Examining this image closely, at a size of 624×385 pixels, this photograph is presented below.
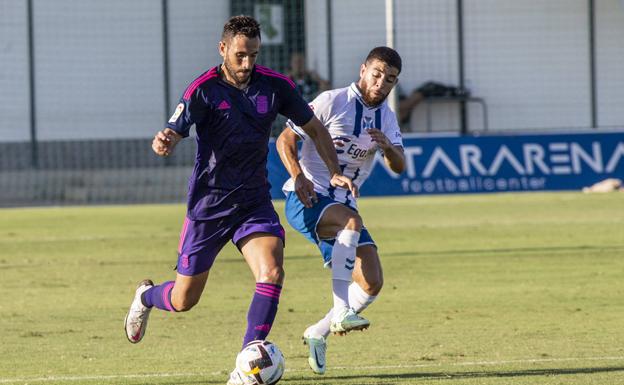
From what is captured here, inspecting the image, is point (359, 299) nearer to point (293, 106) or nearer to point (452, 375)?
point (452, 375)

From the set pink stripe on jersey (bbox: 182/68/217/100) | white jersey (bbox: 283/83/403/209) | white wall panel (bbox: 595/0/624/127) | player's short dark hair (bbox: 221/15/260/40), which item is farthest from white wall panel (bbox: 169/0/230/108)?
player's short dark hair (bbox: 221/15/260/40)

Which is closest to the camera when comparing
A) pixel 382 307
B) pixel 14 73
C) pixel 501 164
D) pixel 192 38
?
pixel 382 307

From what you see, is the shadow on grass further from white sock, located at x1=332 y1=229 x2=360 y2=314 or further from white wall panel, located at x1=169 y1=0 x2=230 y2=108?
white wall panel, located at x1=169 y1=0 x2=230 y2=108

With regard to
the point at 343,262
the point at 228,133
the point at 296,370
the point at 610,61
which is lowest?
the point at 296,370

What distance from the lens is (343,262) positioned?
784 centimetres

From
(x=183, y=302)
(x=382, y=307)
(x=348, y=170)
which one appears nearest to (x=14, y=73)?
(x=382, y=307)

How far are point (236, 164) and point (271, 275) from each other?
2.20 ft

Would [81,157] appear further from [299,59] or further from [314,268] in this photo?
[314,268]

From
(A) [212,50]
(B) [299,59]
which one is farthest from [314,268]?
(A) [212,50]

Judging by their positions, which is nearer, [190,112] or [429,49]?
[190,112]

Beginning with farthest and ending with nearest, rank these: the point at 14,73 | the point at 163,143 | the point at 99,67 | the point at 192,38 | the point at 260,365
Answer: the point at 99,67, the point at 192,38, the point at 14,73, the point at 163,143, the point at 260,365

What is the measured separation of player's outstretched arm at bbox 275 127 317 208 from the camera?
24.8 feet

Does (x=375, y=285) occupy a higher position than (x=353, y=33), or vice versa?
(x=353, y=33)

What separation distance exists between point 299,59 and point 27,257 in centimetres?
959
